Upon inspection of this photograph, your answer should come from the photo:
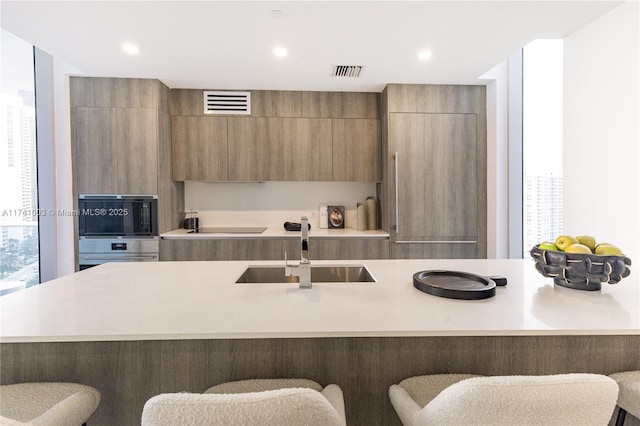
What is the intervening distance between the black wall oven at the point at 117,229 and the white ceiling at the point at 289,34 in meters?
1.19

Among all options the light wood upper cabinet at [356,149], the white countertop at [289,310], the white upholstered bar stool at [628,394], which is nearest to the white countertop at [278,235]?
the light wood upper cabinet at [356,149]

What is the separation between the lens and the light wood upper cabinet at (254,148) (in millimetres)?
3832

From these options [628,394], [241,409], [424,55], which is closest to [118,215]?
[424,55]

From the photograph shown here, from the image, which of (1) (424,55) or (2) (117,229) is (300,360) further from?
(2) (117,229)

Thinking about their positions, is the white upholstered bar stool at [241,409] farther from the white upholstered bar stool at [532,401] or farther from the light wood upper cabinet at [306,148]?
the light wood upper cabinet at [306,148]

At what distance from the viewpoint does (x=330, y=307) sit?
4.10ft

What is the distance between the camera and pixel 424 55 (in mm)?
2955

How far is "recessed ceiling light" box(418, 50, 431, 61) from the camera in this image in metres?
2.90

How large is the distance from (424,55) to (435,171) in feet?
3.83

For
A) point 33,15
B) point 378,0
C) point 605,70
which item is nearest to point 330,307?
point 378,0

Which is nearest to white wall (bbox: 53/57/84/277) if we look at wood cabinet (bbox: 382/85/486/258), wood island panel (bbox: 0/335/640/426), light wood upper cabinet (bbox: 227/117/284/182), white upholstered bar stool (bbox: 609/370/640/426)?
light wood upper cabinet (bbox: 227/117/284/182)

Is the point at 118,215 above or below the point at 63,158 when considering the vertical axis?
below

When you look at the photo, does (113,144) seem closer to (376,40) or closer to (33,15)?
(33,15)

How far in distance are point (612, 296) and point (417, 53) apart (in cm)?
223
